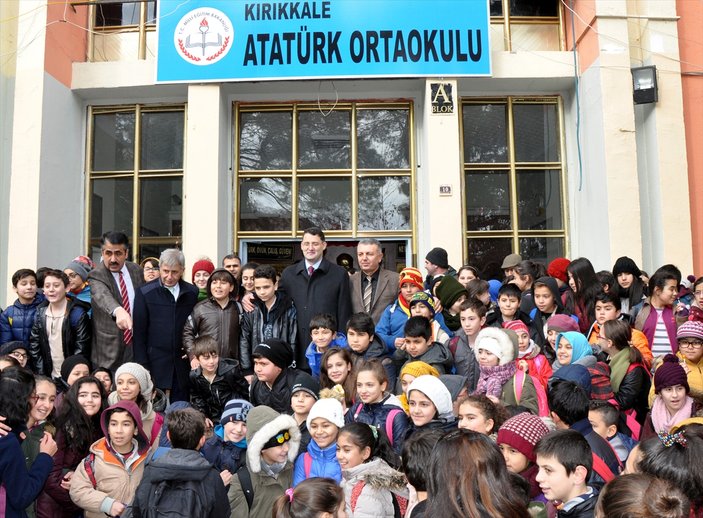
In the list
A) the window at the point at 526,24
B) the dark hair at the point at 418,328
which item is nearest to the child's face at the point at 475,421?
the dark hair at the point at 418,328

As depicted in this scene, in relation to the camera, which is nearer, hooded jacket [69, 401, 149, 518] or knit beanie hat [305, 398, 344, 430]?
hooded jacket [69, 401, 149, 518]

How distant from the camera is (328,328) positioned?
17.5 ft

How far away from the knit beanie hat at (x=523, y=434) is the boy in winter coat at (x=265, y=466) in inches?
51.2

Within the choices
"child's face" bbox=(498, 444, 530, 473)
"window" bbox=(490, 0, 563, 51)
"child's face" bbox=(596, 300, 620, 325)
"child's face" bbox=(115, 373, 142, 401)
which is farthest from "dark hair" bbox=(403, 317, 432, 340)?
"window" bbox=(490, 0, 563, 51)

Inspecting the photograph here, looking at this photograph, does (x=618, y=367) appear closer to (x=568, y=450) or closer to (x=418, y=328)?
(x=418, y=328)

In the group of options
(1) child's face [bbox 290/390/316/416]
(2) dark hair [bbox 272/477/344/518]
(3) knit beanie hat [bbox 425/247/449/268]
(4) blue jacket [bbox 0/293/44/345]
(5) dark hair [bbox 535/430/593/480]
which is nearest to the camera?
(2) dark hair [bbox 272/477/344/518]

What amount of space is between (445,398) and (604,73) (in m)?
6.51

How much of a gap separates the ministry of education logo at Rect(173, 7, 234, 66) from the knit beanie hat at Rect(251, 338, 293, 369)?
5.55 meters

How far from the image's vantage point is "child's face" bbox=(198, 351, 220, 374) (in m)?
5.11

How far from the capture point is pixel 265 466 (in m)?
3.98

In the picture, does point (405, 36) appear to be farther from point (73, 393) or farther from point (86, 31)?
point (73, 393)

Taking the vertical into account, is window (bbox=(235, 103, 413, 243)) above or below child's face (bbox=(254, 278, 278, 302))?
above

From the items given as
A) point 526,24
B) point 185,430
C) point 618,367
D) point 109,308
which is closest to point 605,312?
point 618,367

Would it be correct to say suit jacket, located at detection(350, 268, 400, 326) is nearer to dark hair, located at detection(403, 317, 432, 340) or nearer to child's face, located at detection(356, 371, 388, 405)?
dark hair, located at detection(403, 317, 432, 340)
